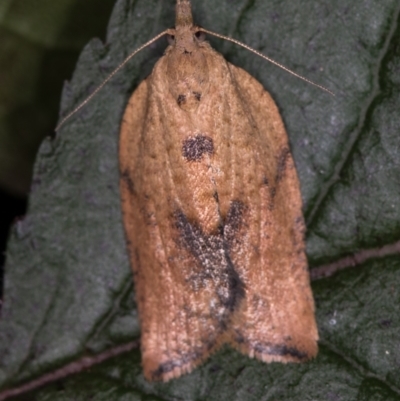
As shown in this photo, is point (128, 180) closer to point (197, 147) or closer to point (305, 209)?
point (197, 147)

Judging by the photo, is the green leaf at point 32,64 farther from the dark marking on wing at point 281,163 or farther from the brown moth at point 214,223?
the dark marking on wing at point 281,163

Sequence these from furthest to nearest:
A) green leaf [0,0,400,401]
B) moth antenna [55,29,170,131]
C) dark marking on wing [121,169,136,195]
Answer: dark marking on wing [121,169,136,195], moth antenna [55,29,170,131], green leaf [0,0,400,401]

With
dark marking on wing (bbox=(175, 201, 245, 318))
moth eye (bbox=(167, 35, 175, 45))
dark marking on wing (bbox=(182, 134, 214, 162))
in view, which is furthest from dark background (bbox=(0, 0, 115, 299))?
dark marking on wing (bbox=(175, 201, 245, 318))

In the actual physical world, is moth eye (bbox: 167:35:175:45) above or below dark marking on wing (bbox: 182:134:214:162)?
above

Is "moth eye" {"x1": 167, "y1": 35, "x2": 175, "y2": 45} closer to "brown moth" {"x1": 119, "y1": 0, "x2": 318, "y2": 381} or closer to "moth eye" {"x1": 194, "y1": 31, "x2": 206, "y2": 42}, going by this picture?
"brown moth" {"x1": 119, "y1": 0, "x2": 318, "y2": 381}

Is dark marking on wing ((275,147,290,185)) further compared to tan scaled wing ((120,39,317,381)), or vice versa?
dark marking on wing ((275,147,290,185))

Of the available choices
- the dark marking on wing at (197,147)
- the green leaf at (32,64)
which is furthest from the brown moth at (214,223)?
the green leaf at (32,64)

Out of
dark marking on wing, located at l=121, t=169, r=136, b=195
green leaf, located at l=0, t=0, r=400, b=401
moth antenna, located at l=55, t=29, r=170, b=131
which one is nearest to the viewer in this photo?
green leaf, located at l=0, t=0, r=400, b=401
